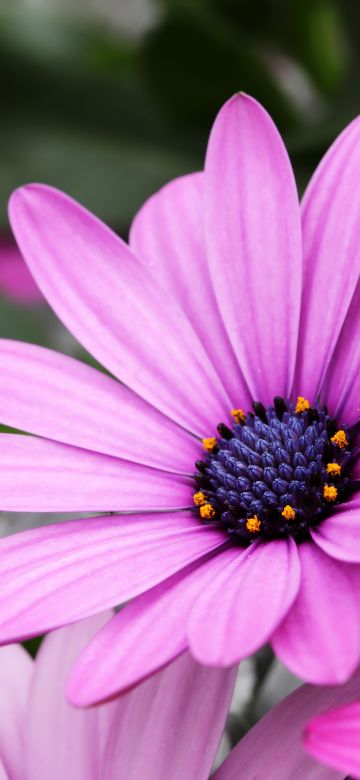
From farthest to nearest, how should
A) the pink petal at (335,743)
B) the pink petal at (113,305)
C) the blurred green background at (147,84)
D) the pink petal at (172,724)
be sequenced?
the blurred green background at (147,84) < the pink petal at (113,305) < the pink petal at (172,724) < the pink petal at (335,743)

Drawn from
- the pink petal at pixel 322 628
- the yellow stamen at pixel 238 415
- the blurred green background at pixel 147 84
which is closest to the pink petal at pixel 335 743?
the pink petal at pixel 322 628

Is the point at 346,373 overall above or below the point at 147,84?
below

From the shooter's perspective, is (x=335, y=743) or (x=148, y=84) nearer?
(x=335, y=743)

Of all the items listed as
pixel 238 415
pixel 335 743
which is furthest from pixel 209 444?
pixel 335 743

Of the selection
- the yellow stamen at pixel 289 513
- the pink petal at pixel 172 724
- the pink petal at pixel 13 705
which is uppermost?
the yellow stamen at pixel 289 513

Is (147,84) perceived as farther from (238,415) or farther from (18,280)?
(238,415)

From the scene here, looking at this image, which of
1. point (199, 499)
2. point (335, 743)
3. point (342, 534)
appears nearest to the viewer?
point (335, 743)

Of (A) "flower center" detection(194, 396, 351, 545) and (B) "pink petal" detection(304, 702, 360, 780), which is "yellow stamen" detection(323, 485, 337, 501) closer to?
(A) "flower center" detection(194, 396, 351, 545)

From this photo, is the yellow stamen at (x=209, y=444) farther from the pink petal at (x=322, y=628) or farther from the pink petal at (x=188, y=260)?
the pink petal at (x=322, y=628)
